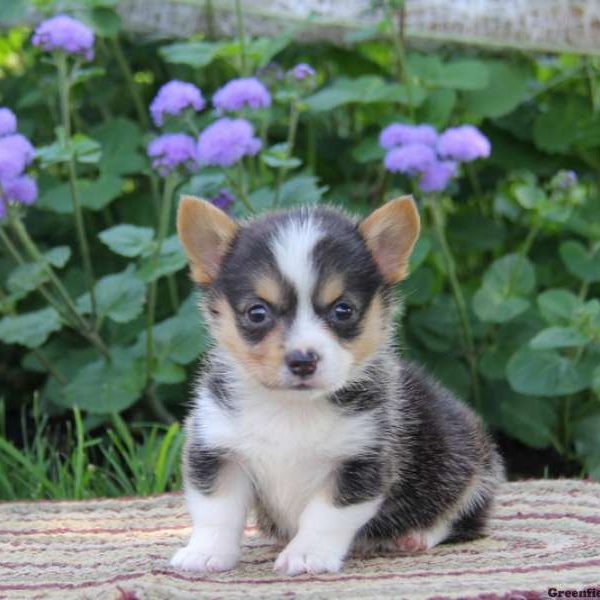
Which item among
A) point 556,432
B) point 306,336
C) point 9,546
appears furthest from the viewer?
point 556,432

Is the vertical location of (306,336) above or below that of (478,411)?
above

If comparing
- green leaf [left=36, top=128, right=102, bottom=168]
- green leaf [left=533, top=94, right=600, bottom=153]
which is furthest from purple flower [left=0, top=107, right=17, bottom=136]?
green leaf [left=533, top=94, right=600, bottom=153]

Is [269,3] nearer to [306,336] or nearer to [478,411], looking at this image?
[478,411]

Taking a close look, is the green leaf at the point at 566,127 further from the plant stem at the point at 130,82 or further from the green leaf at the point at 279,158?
the plant stem at the point at 130,82

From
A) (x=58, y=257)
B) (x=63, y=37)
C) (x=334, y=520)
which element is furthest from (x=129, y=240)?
(x=334, y=520)

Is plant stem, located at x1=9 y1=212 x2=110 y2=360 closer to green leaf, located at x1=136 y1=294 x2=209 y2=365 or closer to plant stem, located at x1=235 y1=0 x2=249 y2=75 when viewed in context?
green leaf, located at x1=136 y1=294 x2=209 y2=365

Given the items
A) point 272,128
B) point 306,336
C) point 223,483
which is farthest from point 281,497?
point 272,128

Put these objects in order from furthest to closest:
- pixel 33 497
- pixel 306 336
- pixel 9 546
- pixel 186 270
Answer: pixel 186 270 → pixel 33 497 → pixel 9 546 → pixel 306 336

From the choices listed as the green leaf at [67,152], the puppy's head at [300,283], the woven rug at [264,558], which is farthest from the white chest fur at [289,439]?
the green leaf at [67,152]
